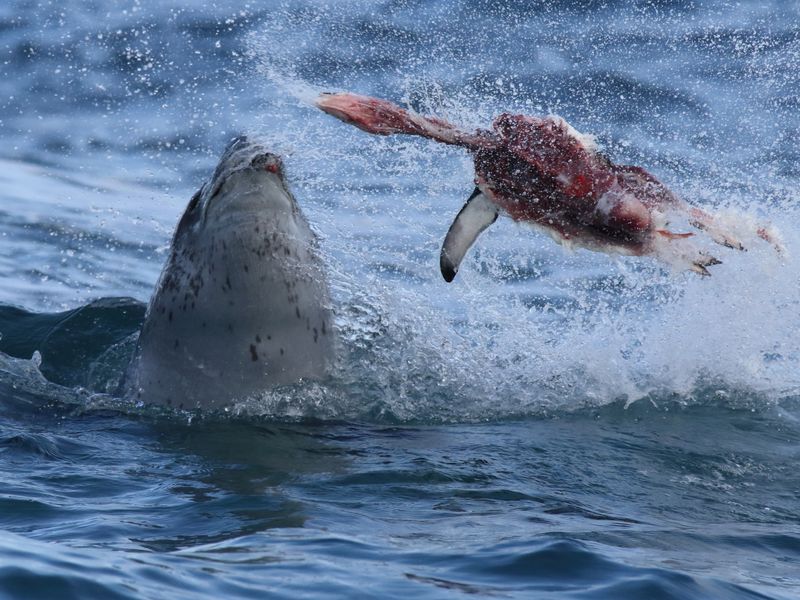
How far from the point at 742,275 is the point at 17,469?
478 cm

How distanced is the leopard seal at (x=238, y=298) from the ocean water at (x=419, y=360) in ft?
0.49

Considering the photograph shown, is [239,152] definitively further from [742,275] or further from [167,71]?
[167,71]

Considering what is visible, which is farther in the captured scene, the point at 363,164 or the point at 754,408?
the point at 363,164

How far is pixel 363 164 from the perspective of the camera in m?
14.9

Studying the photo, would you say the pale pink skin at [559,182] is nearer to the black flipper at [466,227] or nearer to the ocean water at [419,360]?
the black flipper at [466,227]

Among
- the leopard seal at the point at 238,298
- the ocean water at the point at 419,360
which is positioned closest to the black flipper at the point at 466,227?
the ocean water at the point at 419,360

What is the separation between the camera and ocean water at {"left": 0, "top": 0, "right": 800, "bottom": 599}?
15.2 feet

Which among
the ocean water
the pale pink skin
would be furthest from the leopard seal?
the pale pink skin

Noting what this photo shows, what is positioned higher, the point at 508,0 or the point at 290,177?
the point at 508,0

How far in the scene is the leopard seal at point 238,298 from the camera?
6.28 m

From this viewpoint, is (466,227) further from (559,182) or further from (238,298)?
(238,298)

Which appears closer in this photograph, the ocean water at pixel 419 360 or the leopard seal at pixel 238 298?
the ocean water at pixel 419 360

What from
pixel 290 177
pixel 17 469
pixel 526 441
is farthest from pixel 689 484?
pixel 17 469

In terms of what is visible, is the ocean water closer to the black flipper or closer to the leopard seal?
the leopard seal
